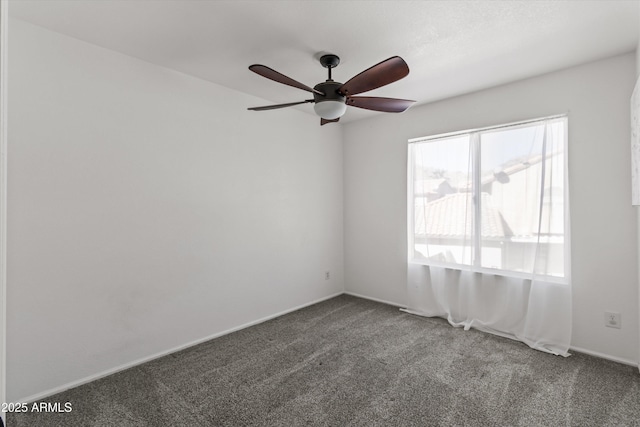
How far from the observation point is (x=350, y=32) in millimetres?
2168

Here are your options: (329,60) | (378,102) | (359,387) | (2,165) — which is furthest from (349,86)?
(359,387)

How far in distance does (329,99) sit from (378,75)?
0.40 meters

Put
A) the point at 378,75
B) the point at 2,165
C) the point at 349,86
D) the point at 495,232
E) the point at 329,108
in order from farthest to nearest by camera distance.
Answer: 1. the point at 495,232
2. the point at 329,108
3. the point at 349,86
4. the point at 378,75
5. the point at 2,165

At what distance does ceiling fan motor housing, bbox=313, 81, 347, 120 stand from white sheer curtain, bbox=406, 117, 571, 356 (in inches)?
69.2

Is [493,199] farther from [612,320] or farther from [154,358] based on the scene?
[154,358]

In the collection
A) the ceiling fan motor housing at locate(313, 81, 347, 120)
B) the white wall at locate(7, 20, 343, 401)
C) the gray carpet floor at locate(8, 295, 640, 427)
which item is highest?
the ceiling fan motor housing at locate(313, 81, 347, 120)

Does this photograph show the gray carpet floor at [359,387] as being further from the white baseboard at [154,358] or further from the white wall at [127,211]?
the white wall at [127,211]

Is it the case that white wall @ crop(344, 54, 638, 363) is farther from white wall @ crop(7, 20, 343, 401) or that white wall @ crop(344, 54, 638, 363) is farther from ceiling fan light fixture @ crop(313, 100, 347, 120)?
white wall @ crop(7, 20, 343, 401)

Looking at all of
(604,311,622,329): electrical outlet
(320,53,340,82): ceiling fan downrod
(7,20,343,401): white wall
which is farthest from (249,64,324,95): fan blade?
(604,311,622,329): electrical outlet

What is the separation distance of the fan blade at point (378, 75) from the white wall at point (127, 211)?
1.53 meters

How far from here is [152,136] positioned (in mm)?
2613

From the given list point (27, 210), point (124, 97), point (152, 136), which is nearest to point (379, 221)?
point (152, 136)

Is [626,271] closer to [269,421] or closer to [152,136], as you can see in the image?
[269,421]

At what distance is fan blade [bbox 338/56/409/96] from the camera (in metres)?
1.85
